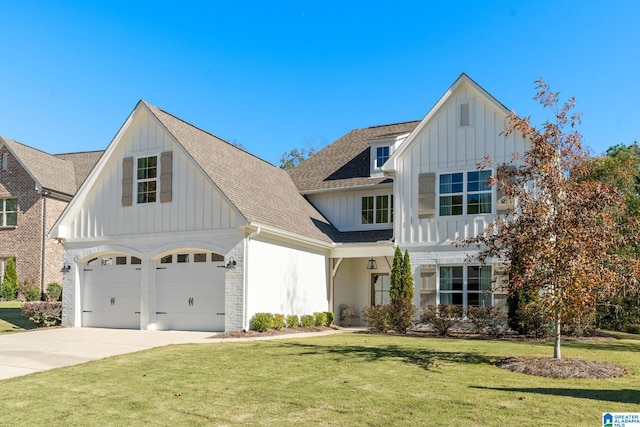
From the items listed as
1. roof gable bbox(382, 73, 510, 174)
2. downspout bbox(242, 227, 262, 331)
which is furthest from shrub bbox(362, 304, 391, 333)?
roof gable bbox(382, 73, 510, 174)

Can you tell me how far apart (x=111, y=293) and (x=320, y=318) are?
7517 millimetres

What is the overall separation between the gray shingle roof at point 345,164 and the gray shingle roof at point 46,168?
13479 millimetres

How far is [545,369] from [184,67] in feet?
73.7

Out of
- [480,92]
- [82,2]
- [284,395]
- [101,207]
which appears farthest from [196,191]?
[284,395]

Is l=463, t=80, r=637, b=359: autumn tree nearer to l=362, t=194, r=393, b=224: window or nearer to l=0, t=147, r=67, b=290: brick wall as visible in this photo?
l=362, t=194, r=393, b=224: window

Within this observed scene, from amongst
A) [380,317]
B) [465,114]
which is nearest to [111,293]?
[380,317]

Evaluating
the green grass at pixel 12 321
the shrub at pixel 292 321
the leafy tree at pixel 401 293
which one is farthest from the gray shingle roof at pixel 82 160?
the leafy tree at pixel 401 293

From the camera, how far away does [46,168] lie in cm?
3191

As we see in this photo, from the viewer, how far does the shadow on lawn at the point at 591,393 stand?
25.3ft

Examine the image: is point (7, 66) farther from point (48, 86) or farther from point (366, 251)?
point (366, 251)

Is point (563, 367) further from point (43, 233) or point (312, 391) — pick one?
point (43, 233)

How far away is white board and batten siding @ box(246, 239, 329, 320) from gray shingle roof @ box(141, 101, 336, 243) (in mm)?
835

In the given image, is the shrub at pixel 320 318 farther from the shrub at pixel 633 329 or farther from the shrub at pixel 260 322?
the shrub at pixel 633 329

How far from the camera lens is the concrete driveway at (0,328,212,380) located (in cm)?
1191
